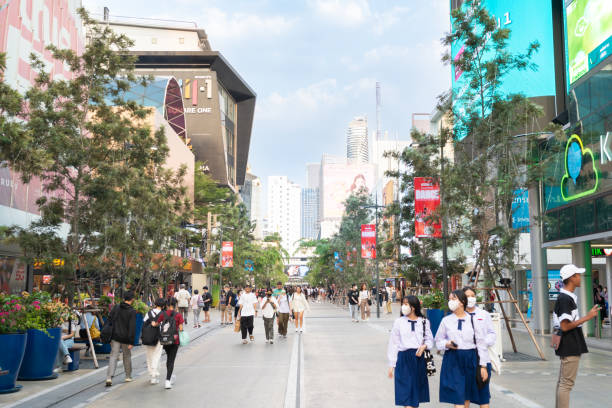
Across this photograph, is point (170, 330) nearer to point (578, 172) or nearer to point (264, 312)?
point (264, 312)

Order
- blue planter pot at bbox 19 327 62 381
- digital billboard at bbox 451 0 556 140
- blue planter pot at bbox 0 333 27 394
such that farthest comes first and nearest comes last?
digital billboard at bbox 451 0 556 140
blue planter pot at bbox 19 327 62 381
blue planter pot at bbox 0 333 27 394

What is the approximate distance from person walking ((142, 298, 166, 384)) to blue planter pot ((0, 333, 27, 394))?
7.05ft

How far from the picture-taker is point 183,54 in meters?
81.2

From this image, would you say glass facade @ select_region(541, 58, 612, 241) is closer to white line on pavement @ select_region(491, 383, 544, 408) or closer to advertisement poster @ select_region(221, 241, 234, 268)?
white line on pavement @ select_region(491, 383, 544, 408)

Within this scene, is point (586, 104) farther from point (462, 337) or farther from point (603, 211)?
point (462, 337)

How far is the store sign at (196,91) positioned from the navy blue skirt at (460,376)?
74.5 meters

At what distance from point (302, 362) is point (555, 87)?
1551 centimetres

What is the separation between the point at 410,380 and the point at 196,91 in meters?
76.0

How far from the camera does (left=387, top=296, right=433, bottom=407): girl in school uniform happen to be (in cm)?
736

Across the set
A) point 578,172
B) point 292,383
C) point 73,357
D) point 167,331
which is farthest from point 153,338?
point 578,172

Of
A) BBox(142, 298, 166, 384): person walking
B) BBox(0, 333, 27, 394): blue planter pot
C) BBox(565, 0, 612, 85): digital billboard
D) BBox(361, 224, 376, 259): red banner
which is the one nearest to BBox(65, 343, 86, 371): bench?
BBox(0, 333, 27, 394): blue planter pot

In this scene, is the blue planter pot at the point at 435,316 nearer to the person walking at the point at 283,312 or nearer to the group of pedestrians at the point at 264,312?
the group of pedestrians at the point at 264,312

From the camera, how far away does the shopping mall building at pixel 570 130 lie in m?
17.8

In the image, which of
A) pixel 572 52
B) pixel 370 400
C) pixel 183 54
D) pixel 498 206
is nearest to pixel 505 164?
pixel 498 206
